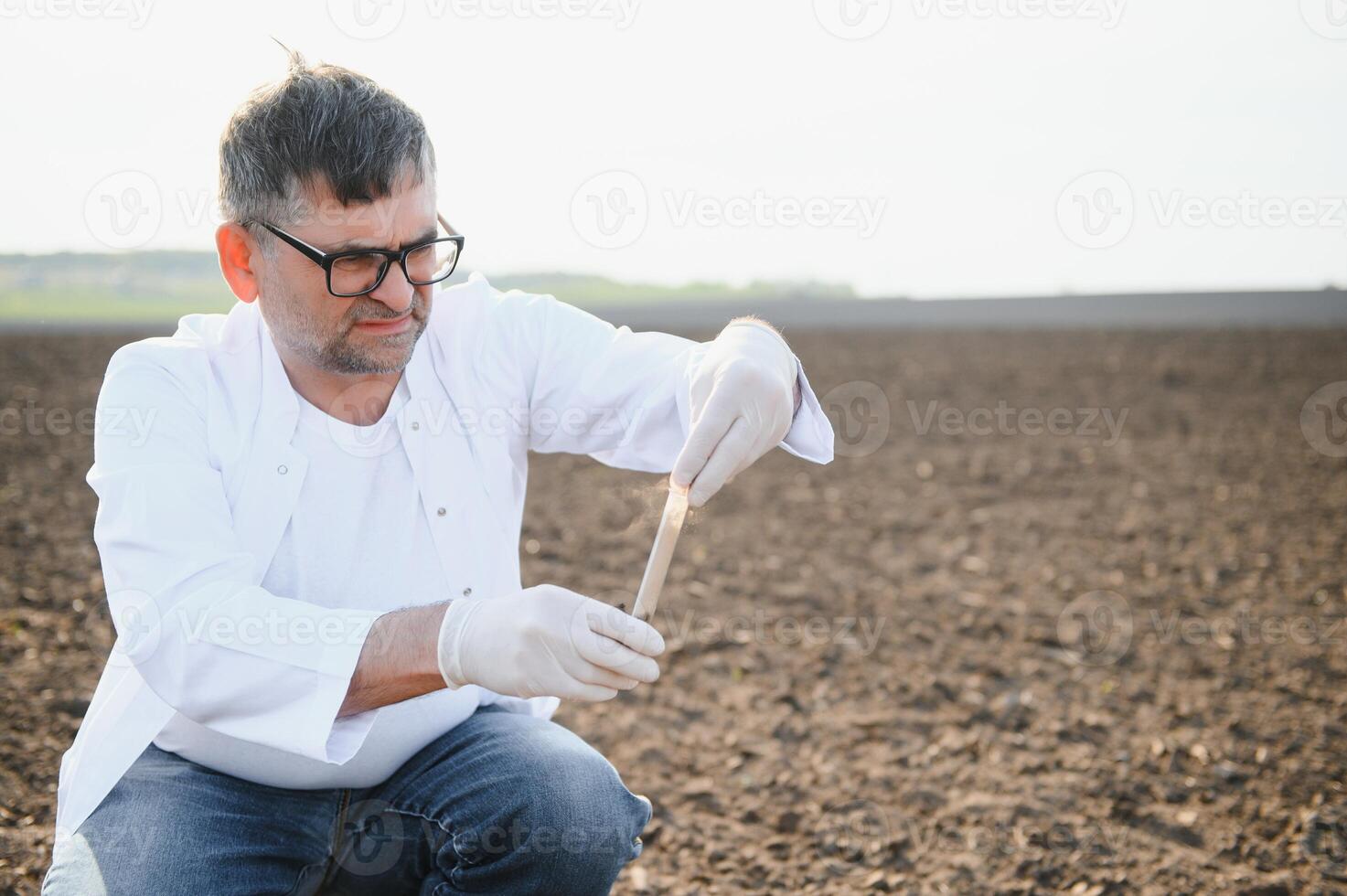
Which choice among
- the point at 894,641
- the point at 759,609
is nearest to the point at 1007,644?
the point at 894,641

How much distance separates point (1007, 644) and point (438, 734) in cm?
278

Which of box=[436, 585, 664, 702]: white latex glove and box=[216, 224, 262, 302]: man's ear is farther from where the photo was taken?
box=[216, 224, 262, 302]: man's ear

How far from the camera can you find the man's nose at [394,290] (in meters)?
2.04

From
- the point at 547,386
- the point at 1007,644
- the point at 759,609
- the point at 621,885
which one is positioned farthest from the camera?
the point at 759,609

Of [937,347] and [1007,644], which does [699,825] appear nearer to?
[1007,644]

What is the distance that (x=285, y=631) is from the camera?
1.72m
